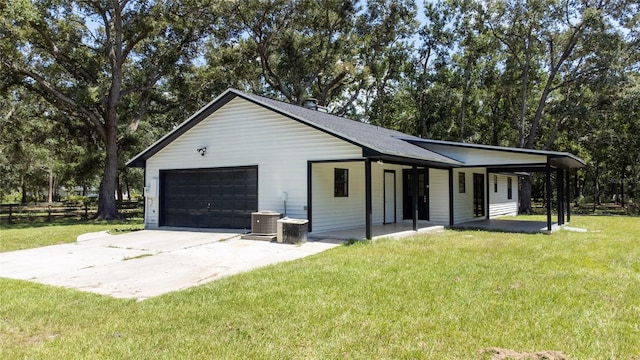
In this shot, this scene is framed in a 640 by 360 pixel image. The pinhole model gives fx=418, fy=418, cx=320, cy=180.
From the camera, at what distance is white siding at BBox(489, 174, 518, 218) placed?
19828mm

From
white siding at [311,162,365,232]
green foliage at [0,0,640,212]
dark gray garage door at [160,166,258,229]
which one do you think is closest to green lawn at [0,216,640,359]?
white siding at [311,162,365,232]

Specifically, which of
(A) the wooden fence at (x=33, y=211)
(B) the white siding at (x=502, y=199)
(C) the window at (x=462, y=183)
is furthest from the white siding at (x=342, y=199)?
(A) the wooden fence at (x=33, y=211)

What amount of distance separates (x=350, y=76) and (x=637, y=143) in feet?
61.3

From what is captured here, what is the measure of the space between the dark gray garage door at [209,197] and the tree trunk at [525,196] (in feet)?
59.1

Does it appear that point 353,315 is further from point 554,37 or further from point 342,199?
point 554,37

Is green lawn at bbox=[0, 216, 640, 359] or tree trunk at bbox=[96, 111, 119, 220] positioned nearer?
green lawn at bbox=[0, 216, 640, 359]

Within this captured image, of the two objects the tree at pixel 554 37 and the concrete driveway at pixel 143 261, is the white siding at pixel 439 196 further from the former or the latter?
the tree at pixel 554 37

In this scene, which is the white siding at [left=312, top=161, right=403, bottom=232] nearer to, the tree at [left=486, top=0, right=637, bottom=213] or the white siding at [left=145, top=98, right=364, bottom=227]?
the white siding at [left=145, top=98, right=364, bottom=227]

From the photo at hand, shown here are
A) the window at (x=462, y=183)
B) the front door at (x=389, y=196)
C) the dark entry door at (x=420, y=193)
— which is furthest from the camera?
the window at (x=462, y=183)

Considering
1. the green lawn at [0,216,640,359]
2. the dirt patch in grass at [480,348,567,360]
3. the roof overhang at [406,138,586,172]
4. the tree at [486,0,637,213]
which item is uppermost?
the tree at [486,0,637,213]

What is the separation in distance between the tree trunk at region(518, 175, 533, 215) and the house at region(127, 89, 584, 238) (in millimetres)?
9845

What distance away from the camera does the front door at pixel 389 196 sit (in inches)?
592

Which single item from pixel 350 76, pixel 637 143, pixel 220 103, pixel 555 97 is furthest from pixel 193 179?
pixel 637 143

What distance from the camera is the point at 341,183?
13031 millimetres
